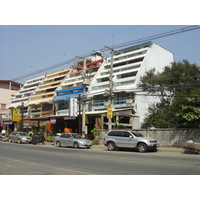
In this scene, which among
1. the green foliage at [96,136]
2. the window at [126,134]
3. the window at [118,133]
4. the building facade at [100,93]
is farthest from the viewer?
the building facade at [100,93]

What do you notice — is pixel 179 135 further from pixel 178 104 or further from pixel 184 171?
pixel 184 171

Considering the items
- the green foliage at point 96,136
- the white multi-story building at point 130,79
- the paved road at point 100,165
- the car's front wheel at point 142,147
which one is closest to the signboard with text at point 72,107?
the white multi-story building at point 130,79

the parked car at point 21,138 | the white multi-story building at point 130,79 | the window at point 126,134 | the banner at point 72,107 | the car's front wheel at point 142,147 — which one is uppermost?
the white multi-story building at point 130,79

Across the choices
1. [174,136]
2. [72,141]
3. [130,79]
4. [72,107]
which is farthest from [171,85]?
[130,79]

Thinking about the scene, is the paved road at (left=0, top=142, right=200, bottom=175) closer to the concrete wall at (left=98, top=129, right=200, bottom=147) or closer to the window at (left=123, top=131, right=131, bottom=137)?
Answer: the window at (left=123, top=131, right=131, bottom=137)

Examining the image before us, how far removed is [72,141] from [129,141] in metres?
6.68

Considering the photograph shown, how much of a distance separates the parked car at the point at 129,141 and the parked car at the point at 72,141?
3.00m

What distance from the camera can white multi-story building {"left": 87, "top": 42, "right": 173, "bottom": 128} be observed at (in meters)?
38.8

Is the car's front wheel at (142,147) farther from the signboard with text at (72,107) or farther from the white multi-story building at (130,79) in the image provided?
the white multi-story building at (130,79)

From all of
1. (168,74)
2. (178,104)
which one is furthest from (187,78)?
(178,104)

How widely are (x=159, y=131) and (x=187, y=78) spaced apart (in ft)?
43.0

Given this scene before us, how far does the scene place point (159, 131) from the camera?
22922mm

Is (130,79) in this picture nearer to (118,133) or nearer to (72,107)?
(72,107)

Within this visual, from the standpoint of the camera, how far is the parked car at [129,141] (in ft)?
58.9
